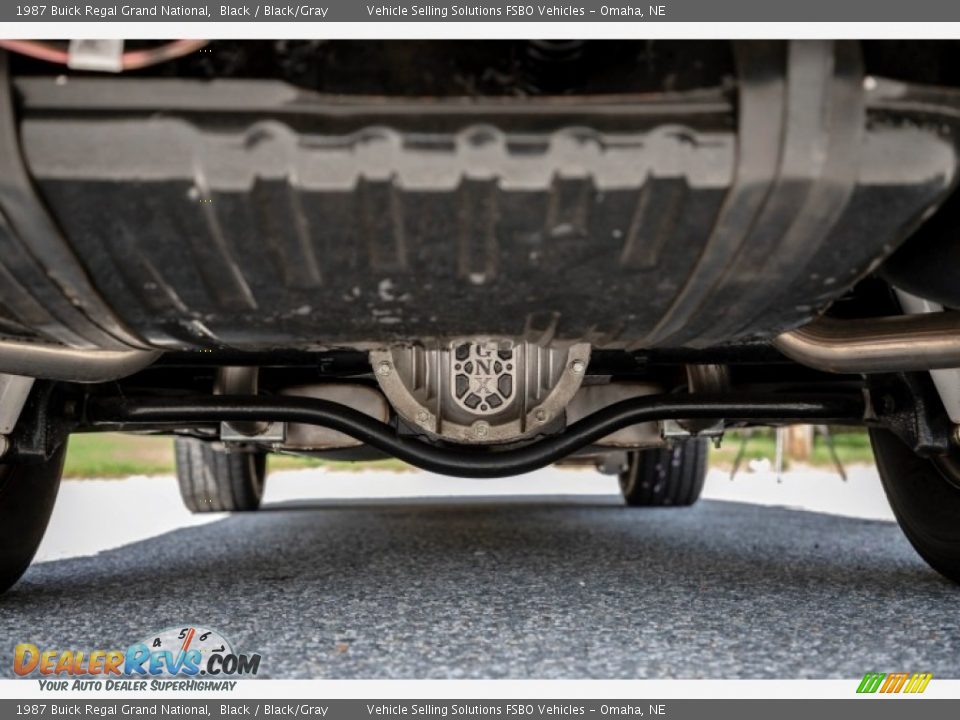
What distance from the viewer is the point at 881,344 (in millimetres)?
1042

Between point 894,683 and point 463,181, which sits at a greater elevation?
point 463,181

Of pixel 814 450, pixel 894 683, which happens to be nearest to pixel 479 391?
pixel 894 683

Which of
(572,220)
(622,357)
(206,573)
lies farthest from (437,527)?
(572,220)

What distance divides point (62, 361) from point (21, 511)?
0.71 meters

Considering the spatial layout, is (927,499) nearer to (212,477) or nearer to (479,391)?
(479,391)

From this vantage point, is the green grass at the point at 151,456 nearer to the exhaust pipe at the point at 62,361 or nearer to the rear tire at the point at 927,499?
the rear tire at the point at 927,499

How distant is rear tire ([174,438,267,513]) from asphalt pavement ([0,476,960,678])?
0.63 m

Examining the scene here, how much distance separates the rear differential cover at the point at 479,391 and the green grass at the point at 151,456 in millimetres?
2893

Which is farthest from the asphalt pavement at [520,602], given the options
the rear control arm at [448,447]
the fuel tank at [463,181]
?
the fuel tank at [463,181]

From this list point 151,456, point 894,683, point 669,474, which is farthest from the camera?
point 151,456

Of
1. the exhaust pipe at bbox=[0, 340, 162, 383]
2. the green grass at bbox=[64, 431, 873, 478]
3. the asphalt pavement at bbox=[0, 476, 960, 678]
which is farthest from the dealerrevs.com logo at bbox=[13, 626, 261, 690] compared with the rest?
the green grass at bbox=[64, 431, 873, 478]

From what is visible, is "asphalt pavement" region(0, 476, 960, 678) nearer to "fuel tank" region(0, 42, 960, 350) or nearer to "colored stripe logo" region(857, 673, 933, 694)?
"colored stripe logo" region(857, 673, 933, 694)

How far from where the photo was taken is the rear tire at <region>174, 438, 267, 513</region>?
3.03m

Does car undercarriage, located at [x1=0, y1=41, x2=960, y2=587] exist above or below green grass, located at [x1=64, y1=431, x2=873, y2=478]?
above
